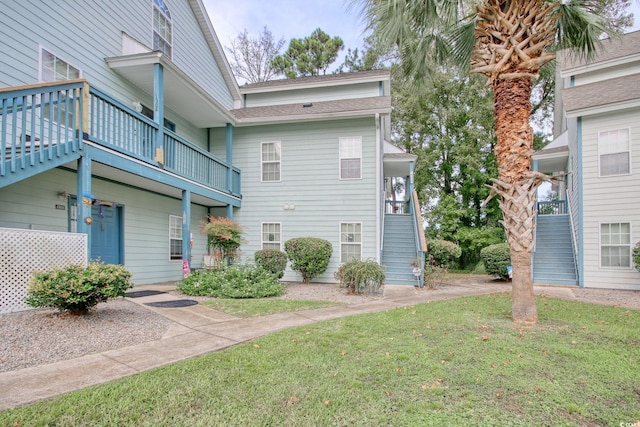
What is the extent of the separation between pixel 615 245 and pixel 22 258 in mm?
14507

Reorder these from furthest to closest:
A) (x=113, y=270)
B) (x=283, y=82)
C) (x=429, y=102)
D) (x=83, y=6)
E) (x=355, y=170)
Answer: (x=429, y=102) → (x=283, y=82) → (x=355, y=170) → (x=83, y=6) → (x=113, y=270)

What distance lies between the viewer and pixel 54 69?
7.30m

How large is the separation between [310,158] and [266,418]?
10210mm

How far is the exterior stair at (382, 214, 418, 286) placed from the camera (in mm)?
11273

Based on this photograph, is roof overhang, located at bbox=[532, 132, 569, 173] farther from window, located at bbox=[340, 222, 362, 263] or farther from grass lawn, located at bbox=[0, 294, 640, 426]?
grass lawn, located at bbox=[0, 294, 640, 426]

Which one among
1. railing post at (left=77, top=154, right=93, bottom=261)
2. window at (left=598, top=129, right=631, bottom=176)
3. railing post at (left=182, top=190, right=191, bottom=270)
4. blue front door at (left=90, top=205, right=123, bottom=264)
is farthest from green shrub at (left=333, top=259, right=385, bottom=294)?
window at (left=598, top=129, right=631, bottom=176)

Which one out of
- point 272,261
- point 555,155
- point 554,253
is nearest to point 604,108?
point 555,155

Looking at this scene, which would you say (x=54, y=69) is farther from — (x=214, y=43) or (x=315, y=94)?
(x=315, y=94)

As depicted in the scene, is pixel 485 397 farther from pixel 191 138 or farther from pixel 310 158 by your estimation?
pixel 191 138

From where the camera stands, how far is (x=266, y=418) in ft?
8.64

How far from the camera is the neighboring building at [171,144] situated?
644 cm

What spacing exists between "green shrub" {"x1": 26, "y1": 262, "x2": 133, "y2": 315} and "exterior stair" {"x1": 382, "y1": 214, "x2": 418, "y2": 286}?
7265mm

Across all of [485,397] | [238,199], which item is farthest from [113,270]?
[238,199]

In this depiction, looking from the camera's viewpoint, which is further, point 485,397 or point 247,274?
point 247,274
